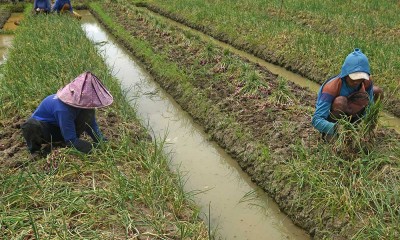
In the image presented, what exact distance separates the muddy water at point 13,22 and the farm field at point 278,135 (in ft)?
18.2

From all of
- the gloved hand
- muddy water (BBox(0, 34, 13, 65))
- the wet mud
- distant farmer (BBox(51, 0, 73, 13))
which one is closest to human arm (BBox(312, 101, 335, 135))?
the gloved hand

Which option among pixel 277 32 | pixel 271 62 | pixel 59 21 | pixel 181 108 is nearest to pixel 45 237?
pixel 181 108

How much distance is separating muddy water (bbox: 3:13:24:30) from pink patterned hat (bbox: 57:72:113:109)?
9.51 meters

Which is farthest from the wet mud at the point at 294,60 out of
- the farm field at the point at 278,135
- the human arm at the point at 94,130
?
the human arm at the point at 94,130

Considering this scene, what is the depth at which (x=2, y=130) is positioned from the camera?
4.29 meters

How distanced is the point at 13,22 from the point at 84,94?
38.7 feet

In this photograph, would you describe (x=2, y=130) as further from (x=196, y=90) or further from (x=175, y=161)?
(x=196, y=90)

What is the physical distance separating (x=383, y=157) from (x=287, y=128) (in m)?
1.20

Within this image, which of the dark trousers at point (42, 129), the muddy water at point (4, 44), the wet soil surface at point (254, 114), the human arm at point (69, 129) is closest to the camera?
the human arm at point (69, 129)

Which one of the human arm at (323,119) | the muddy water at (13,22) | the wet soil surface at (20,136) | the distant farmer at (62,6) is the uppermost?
the human arm at (323,119)

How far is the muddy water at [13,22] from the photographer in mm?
11977

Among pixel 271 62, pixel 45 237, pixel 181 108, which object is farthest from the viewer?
pixel 271 62

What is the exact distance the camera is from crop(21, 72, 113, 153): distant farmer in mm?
3186

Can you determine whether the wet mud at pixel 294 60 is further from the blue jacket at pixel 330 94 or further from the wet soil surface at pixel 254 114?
the blue jacket at pixel 330 94
